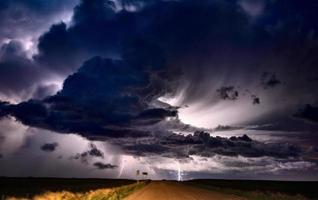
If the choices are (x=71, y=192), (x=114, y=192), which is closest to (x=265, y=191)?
(x=114, y=192)

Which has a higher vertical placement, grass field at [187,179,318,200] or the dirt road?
grass field at [187,179,318,200]

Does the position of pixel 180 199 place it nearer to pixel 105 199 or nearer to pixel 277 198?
pixel 105 199

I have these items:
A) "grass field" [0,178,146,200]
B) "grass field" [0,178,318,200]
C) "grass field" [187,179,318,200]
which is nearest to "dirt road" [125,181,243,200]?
"grass field" [0,178,318,200]

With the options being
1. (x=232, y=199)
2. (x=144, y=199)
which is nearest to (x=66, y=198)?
(x=144, y=199)

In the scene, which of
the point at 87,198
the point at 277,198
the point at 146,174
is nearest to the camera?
the point at 87,198

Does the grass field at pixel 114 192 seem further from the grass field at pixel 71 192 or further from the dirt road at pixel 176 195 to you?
the dirt road at pixel 176 195

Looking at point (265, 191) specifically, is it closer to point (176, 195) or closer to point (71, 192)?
point (176, 195)

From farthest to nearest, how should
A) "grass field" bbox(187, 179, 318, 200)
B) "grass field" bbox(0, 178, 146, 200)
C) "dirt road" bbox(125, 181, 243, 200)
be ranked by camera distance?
"grass field" bbox(187, 179, 318, 200) < "grass field" bbox(0, 178, 146, 200) < "dirt road" bbox(125, 181, 243, 200)

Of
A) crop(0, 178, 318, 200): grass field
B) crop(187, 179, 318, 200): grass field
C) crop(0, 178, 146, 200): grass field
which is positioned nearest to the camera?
crop(0, 178, 146, 200): grass field

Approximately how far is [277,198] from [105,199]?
18187 mm

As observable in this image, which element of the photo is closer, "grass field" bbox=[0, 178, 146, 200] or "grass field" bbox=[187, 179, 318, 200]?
"grass field" bbox=[0, 178, 146, 200]

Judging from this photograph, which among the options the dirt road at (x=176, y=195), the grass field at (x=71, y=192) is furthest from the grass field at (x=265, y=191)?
the grass field at (x=71, y=192)

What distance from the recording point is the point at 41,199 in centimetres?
3697

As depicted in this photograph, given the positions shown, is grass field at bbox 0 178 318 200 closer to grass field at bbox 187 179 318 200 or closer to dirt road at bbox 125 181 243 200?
grass field at bbox 187 179 318 200
